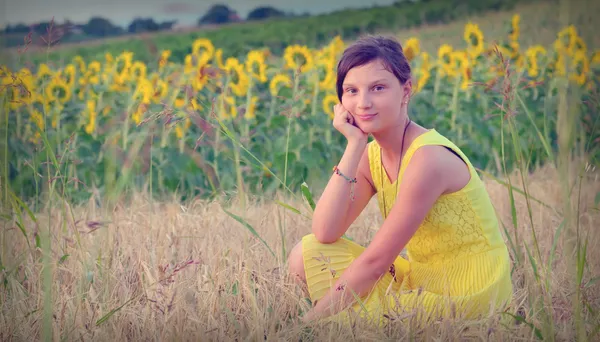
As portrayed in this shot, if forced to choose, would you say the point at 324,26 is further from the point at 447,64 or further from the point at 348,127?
the point at 348,127

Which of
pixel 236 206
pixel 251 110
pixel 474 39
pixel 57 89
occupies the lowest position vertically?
→ pixel 236 206

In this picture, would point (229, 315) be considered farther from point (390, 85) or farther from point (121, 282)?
point (390, 85)

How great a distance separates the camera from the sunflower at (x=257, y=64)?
18.2 ft

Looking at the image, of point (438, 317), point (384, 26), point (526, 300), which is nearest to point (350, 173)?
point (438, 317)

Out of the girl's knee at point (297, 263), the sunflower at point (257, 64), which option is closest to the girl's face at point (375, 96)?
the girl's knee at point (297, 263)

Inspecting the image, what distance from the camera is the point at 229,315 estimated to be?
2234mm

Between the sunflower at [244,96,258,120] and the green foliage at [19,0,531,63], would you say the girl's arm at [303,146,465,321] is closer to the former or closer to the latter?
the sunflower at [244,96,258,120]

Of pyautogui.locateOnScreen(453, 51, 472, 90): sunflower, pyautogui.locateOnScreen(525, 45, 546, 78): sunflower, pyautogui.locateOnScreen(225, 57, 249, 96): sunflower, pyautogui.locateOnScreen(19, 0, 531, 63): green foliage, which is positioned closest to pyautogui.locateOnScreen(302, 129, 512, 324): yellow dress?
pyautogui.locateOnScreen(225, 57, 249, 96): sunflower

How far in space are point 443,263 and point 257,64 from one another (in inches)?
145

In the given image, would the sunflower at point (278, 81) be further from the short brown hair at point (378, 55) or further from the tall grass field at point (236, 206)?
the short brown hair at point (378, 55)

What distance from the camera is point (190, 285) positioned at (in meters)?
2.47

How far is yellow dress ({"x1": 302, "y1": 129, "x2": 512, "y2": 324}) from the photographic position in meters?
2.29

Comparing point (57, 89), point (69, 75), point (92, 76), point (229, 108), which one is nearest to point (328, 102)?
point (229, 108)

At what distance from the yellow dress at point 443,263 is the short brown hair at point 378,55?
0.77ft
